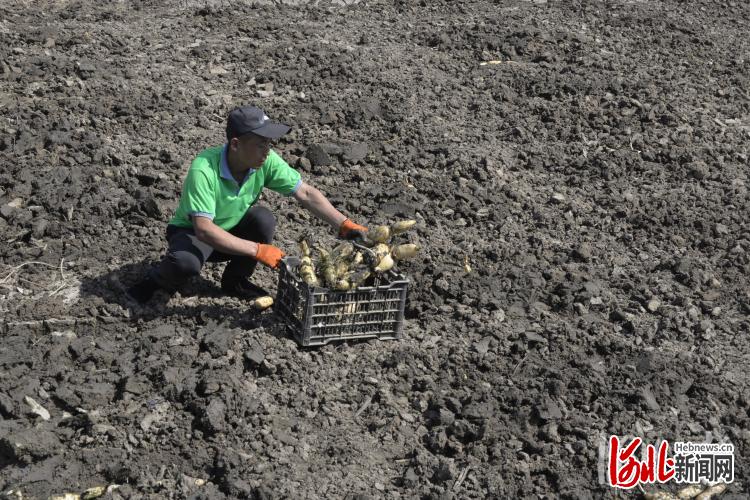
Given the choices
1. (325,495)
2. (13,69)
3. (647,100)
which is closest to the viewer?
(325,495)

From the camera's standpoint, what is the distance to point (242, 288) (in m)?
5.07

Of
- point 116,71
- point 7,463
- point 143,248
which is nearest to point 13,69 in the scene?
point 116,71

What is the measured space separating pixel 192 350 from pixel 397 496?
4.29ft

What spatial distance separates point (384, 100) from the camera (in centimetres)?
738

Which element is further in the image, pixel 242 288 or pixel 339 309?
pixel 242 288

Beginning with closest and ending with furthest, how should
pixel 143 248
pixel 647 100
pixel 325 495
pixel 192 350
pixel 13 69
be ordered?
pixel 325 495 < pixel 192 350 < pixel 143 248 < pixel 13 69 < pixel 647 100

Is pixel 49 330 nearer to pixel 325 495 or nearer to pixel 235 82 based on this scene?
pixel 325 495

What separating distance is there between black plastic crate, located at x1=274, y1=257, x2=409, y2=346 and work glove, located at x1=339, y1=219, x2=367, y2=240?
0.24 m

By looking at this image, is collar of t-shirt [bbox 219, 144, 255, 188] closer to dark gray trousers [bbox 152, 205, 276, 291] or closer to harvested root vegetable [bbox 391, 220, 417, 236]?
dark gray trousers [bbox 152, 205, 276, 291]

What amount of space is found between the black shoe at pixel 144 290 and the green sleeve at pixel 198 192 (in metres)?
0.59
